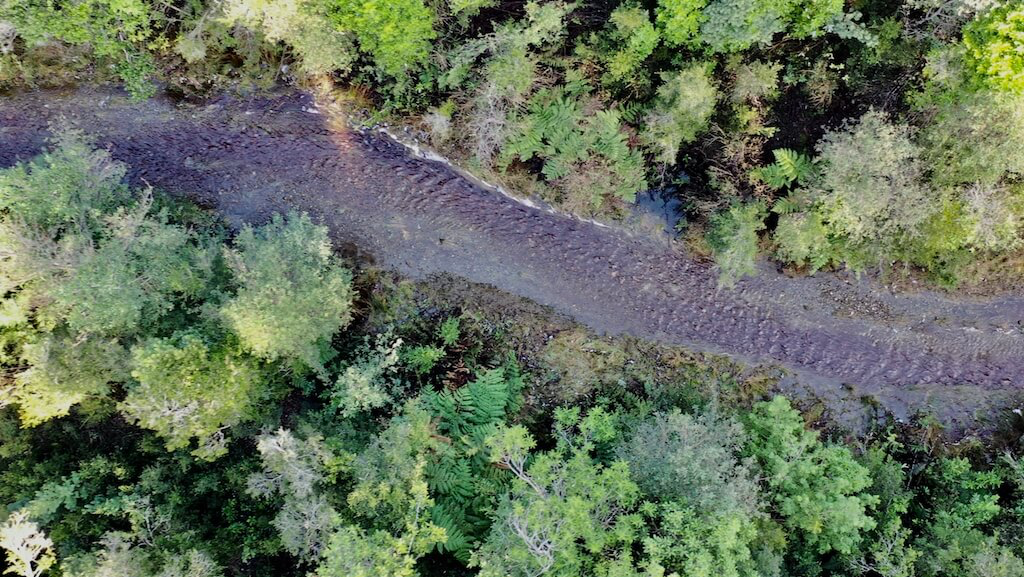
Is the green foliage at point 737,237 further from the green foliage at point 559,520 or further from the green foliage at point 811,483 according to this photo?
the green foliage at point 559,520

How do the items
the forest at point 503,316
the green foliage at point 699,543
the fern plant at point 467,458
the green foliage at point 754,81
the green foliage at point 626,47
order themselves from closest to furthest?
the green foliage at point 699,543 < the forest at point 503,316 < the green foliage at point 626,47 < the fern plant at point 467,458 < the green foliage at point 754,81

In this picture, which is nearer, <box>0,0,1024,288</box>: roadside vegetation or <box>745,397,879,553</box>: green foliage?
<box>0,0,1024,288</box>: roadside vegetation

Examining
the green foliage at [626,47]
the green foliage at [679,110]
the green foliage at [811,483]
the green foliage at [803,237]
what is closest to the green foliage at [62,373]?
the green foliage at [626,47]

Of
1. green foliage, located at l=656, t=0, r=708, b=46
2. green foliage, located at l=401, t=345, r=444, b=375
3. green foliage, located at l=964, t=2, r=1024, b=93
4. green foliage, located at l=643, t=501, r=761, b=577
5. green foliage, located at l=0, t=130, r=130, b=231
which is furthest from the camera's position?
green foliage, located at l=401, t=345, r=444, b=375

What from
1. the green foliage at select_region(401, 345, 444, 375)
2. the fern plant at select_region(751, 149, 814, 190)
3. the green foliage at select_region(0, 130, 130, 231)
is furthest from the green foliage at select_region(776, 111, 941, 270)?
the green foliage at select_region(0, 130, 130, 231)

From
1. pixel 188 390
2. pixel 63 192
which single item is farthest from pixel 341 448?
pixel 63 192

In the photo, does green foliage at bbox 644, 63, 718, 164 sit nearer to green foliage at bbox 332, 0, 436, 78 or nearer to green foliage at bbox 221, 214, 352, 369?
green foliage at bbox 332, 0, 436, 78

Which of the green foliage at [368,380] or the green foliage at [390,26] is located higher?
the green foliage at [390,26]
